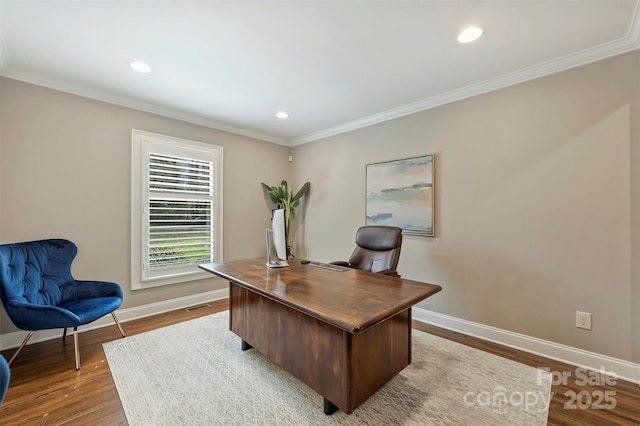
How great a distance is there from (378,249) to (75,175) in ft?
10.5

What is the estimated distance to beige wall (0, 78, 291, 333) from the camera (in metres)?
2.41

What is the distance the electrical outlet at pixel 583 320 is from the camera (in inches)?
82.8

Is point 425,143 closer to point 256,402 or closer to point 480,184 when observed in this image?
point 480,184

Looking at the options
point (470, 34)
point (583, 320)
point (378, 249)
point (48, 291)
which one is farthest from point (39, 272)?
point (583, 320)

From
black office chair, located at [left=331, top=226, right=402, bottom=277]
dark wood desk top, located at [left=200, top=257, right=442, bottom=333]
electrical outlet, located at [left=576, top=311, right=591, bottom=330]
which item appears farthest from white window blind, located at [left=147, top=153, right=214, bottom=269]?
electrical outlet, located at [left=576, top=311, right=591, bottom=330]

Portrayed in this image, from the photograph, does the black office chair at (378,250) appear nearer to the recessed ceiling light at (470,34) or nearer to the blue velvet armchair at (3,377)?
the recessed ceiling light at (470,34)

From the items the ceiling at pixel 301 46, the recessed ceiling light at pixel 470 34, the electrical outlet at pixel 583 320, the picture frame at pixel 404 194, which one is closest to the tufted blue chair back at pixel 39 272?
the ceiling at pixel 301 46

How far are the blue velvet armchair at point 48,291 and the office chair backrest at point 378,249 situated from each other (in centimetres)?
237

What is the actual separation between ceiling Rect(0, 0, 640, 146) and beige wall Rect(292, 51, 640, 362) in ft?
0.84

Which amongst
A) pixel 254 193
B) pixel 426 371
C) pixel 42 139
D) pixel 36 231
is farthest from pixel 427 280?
pixel 42 139

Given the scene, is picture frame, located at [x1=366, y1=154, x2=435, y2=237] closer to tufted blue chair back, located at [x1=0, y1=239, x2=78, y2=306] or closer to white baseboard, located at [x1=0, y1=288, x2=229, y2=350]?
white baseboard, located at [x1=0, y1=288, x2=229, y2=350]

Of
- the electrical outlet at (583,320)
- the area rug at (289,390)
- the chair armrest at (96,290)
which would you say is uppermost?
the chair armrest at (96,290)

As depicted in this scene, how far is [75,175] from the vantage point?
107 inches

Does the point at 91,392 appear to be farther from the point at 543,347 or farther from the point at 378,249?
the point at 543,347
